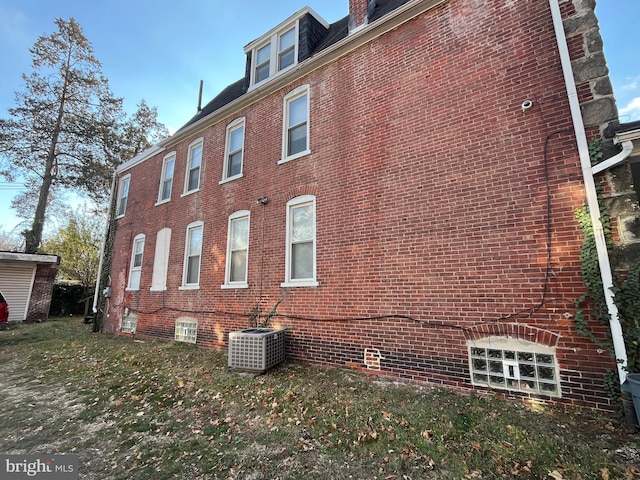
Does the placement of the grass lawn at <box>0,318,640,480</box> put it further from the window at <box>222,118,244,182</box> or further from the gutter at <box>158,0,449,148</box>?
the gutter at <box>158,0,449,148</box>

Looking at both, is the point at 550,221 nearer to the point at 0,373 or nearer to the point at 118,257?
the point at 0,373

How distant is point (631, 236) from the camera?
3695 mm

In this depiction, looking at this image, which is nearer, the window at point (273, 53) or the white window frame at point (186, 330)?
the white window frame at point (186, 330)

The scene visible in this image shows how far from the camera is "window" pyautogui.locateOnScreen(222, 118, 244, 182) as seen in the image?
906 centimetres

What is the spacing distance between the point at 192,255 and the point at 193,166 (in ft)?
10.7

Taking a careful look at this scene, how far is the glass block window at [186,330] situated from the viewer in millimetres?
8648

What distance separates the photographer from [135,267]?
1160 cm

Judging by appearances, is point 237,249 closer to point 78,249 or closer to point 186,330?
point 186,330

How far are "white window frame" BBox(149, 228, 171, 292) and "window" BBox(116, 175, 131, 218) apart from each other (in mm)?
3973

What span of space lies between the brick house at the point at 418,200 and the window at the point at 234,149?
6 cm

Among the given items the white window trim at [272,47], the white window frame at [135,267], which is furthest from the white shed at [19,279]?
the white window trim at [272,47]

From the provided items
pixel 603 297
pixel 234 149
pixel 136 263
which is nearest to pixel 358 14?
pixel 234 149

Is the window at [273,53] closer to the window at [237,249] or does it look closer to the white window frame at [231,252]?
the white window frame at [231,252]

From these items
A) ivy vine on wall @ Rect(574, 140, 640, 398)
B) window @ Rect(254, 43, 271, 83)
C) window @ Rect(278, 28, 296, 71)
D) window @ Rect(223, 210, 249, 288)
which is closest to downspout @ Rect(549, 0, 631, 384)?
ivy vine on wall @ Rect(574, 140, 640, 398)
